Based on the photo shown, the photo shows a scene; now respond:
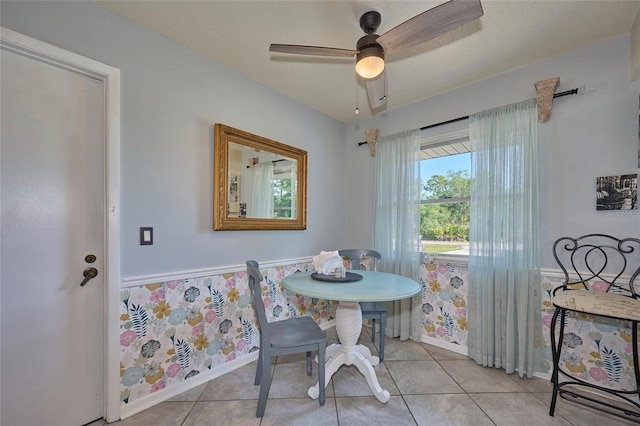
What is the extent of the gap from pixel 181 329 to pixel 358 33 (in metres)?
2.32

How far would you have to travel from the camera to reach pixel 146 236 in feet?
5.93

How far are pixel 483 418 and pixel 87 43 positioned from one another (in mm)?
3186

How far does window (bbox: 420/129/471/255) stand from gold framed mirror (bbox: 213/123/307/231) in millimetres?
1240

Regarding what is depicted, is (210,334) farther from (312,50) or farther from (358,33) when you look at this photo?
(358,33)

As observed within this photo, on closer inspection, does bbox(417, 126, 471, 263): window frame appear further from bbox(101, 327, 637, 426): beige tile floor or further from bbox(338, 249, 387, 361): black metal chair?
bbox(101, 327, 637, 426): beige tile floor

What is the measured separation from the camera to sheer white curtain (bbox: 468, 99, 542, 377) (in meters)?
2.11

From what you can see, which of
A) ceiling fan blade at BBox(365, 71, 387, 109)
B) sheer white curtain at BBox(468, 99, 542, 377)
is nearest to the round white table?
sheer white curtain at BBox(468, 99, 542, 377)

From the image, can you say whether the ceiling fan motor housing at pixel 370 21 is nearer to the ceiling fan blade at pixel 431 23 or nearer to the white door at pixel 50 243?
the ceiling fan blade at pixel 431 23

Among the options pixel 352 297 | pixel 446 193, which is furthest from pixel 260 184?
pixel 446 193

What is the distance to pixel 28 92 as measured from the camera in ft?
4.77

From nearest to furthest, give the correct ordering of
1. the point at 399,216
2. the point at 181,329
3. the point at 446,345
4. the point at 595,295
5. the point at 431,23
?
the point at 431,23, the point at 595,295, the point at 181,329, the point at 446,345, the point at 399,216

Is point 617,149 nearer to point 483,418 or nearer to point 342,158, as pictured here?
point 483,418

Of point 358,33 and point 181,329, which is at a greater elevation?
point 358,33

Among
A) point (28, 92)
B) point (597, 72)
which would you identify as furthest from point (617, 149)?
point (28, 92)
